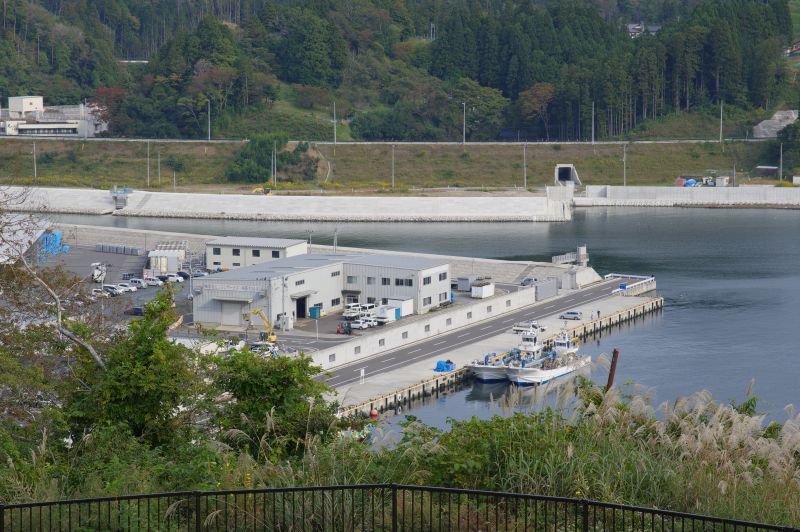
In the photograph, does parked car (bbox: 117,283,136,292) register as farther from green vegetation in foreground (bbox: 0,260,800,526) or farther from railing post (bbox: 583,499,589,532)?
railing post (bbox: 583,499,589,532)

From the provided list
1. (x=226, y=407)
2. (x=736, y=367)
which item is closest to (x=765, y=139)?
(x=736, y=367)

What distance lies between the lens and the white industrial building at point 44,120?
6756 centimetres

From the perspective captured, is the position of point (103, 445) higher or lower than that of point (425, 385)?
higher

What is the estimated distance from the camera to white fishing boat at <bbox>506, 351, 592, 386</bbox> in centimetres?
2322

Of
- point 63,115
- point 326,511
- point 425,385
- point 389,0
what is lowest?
point 425,385

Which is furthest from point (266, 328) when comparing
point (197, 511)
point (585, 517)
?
point (585, 517)

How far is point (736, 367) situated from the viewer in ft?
77.4

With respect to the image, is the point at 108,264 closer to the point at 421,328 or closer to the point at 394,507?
the point at 421,328

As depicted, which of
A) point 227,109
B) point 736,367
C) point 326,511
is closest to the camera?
point 326,511

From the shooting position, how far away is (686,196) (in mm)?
55906

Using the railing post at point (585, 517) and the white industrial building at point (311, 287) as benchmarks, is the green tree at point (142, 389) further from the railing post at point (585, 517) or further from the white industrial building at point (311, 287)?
the white industrial building at point (311, 287)

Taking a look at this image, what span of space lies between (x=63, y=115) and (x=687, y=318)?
1861 inches

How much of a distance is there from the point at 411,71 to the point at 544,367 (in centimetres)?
4985

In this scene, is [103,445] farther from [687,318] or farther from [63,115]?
[63,115]
